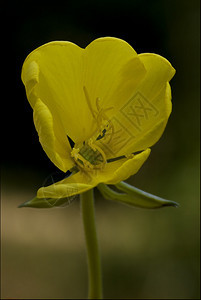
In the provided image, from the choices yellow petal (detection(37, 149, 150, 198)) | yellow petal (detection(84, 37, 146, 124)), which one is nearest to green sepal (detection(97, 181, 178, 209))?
yellow petal (detection(37, 149, 150, 198))

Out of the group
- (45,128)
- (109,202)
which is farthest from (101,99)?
(109,202)

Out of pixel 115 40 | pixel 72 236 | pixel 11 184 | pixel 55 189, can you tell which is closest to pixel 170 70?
pixel 115 40

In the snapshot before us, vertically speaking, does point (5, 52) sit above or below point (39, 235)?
above

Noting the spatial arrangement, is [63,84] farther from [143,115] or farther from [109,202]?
[109,202]

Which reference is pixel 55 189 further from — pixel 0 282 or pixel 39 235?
pixel 39 235

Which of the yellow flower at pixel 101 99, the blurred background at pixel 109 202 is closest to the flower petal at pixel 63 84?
the yellow flower at pixel 101 99

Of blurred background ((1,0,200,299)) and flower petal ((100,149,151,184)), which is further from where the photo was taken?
blurred background ((1,0,200,299))

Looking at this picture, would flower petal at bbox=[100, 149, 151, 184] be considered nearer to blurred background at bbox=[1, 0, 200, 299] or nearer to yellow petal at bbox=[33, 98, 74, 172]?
yellow petal at bbox=[33, 98, 74, 172]
